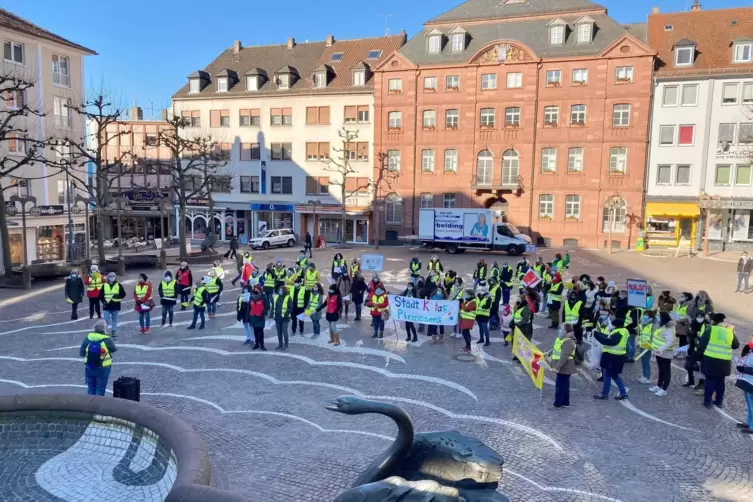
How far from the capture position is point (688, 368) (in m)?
13.6

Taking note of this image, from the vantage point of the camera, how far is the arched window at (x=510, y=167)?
4553 centimetres

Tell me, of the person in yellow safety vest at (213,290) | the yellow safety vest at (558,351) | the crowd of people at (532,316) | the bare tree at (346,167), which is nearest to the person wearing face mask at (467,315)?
the crowd of people at (532,316)

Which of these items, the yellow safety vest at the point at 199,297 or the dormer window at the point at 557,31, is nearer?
the yellow safety vest at the point at 199,297

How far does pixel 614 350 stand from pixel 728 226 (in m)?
35.9

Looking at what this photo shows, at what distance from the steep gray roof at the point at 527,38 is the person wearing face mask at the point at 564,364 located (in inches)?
1443

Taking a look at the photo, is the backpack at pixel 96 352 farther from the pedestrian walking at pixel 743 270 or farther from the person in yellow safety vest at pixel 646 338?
the pedestrian walking at pixel 743 270

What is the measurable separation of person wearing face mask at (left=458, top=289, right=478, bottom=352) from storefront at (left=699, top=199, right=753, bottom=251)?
31370 mm

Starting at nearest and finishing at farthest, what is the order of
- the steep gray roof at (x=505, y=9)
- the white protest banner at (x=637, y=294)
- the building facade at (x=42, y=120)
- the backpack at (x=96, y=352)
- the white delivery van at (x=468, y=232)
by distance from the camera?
the backpack at (x=96, y=352), the white protest banner at (x=637, y=294), the building facade at (x=42, y=120), the white delivery van at (x=468, y=232), the steep gray roof at (x=505, y=9)

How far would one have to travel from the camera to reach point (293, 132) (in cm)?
5116

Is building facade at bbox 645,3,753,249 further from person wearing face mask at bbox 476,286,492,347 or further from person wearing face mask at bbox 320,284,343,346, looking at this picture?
person wearing face mask at bbox 320,284,343,346

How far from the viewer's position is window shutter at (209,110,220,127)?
53.4 meters

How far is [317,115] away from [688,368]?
41.2 m

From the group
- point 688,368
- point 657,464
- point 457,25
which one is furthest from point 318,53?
point 657,464

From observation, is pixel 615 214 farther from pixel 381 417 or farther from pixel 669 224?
pixel 381 417
